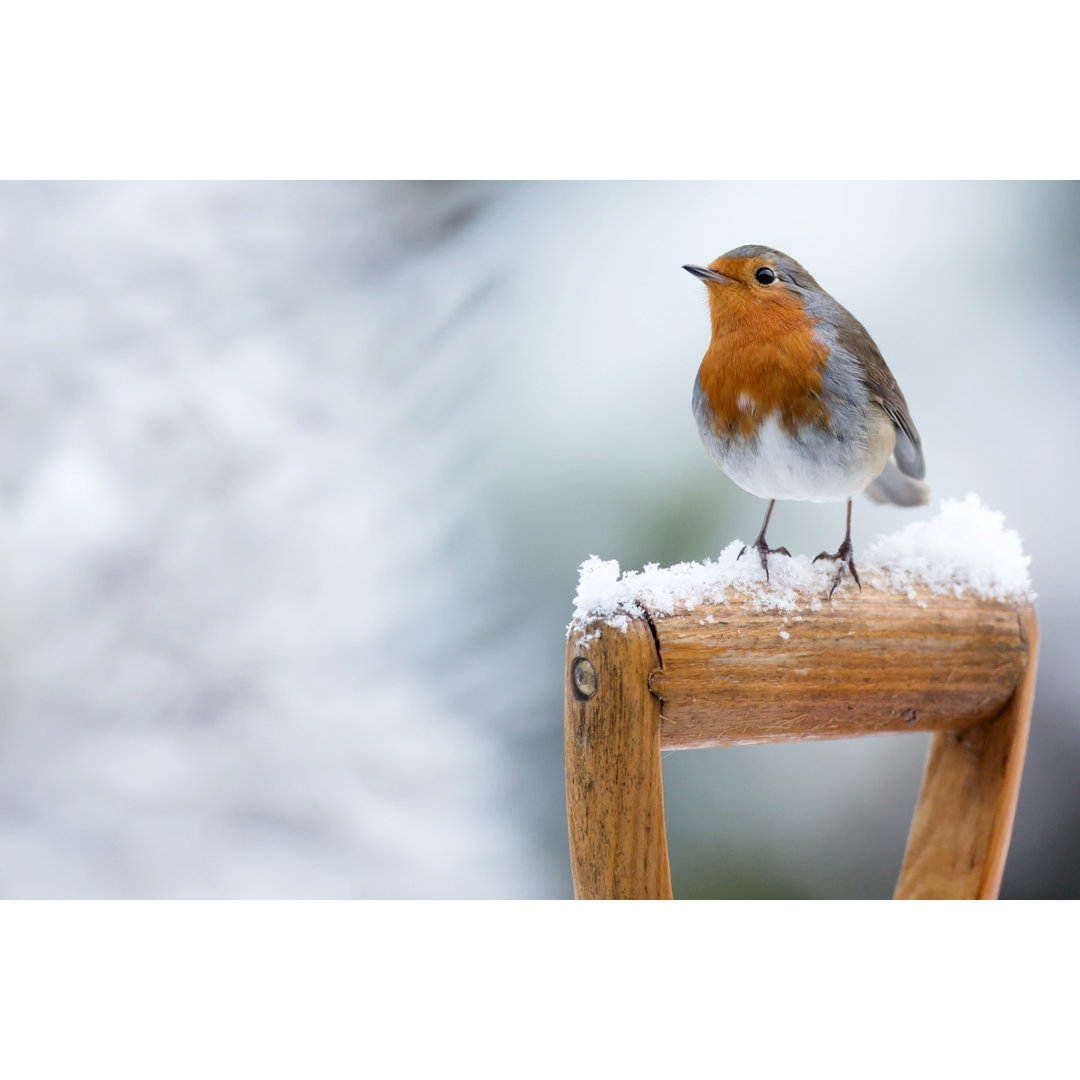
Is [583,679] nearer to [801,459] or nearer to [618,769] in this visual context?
[618,769]

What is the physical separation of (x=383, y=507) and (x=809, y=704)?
3.75 ft

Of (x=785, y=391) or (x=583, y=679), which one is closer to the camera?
(x=583, y=679)

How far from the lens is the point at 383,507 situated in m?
1.97

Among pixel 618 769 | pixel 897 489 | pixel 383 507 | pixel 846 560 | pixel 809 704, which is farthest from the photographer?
pixel 383 507

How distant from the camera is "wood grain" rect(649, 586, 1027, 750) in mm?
930

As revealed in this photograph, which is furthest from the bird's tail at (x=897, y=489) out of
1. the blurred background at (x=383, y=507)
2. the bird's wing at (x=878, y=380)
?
the blurred background at (x=383, y=507)

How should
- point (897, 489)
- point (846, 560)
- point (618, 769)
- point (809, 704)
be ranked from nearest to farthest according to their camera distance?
point (618, 769), point (809, 704), point (846, 560), point (897, 489)

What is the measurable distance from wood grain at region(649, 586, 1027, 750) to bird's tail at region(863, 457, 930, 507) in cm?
27

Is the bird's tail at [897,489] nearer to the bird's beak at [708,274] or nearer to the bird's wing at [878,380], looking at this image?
the bird's wing at [878,380]

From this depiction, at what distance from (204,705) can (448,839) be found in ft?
1.81

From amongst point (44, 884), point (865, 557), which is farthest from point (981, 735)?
point (44, 884)

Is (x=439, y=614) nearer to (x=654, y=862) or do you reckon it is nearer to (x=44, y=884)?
(x=44, y=884)

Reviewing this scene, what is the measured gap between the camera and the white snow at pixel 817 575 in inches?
36.5

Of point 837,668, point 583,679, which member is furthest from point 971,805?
point 583,679
